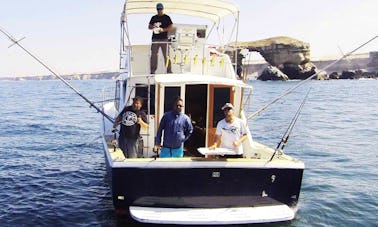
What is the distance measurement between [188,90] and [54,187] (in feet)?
14.1

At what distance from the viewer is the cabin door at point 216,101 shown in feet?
30.4

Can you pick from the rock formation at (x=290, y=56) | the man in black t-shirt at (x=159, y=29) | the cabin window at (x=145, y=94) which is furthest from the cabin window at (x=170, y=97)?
the rock formation at (x=290, y=56)

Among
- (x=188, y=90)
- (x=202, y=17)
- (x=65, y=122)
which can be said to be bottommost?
(x=65, y=122)

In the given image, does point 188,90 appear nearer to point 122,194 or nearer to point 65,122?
point 122,194

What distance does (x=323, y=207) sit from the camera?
9633mm

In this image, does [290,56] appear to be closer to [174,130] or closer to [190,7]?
[190,7]

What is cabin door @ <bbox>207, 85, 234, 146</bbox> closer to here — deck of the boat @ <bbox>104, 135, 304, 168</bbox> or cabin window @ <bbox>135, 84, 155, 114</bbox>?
cabin window @ <bbox>135, 84, 155, 114</bbox>

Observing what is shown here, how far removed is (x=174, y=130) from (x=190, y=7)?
4926 mm

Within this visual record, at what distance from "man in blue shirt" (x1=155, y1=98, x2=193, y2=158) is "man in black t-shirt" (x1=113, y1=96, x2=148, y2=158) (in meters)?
0.73

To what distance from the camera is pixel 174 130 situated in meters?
7.82

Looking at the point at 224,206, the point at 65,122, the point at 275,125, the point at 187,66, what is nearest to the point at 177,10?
the point at 187,66

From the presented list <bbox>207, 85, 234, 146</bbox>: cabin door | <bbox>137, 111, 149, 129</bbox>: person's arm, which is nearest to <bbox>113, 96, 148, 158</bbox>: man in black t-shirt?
<bbox>137, 111, 149, 129</bbox>: person's arm

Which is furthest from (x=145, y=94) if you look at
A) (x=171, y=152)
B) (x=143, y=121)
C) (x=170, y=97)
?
(x=171, y=152)

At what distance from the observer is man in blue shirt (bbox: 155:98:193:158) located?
775 cm
